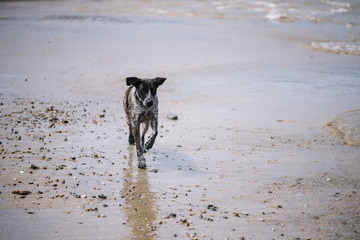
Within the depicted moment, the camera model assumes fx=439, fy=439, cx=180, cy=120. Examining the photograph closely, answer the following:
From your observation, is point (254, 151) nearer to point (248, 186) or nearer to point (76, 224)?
point (248, 186)

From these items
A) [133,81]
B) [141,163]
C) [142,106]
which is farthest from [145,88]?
[141,163]

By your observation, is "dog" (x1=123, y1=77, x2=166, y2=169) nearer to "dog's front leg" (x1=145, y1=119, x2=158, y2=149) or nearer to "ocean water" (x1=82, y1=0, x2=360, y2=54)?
"dog's front leg" (x1=145, y1=119, x2=158, y2=149)

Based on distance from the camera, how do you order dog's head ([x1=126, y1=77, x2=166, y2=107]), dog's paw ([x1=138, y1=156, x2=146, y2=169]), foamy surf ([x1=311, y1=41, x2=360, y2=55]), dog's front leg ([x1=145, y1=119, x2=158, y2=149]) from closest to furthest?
dog's paw ([x1=138, y1=156, x2=146, y2=169]) < dog's head ([x1=126, y1=77, x2=166, y2=107]) < dog's front leg ([x1=145, y1=119, x2=158, y2=149]) < foamy surf ([x1=311, y1=41, x2=360, y2=55])

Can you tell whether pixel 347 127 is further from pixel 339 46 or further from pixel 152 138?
pixel 339 46

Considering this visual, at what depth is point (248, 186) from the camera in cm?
612

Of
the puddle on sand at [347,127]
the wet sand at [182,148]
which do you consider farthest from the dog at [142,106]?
the puddle on sand at [347,127]

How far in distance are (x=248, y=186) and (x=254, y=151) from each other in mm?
1599

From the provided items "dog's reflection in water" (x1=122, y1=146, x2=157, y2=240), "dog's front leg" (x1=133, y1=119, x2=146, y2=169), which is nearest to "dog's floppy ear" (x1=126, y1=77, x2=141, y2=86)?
"dog's front leg" (x1=133, y1=119, x2=146, y2=169)

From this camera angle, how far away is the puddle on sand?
26.8 ft

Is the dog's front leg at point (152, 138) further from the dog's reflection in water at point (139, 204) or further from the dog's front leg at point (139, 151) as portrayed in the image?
the dog's reflection in water at point (139, 204)

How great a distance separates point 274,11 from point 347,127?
26953mm

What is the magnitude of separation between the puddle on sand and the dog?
3602 mm

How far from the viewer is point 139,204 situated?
18.0ft

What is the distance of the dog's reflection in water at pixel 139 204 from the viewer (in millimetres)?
4801
